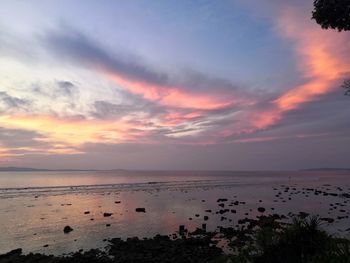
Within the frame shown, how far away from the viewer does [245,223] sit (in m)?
33.2

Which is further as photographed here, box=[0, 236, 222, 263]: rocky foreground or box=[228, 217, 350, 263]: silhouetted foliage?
box=[0, 236, 222, 263]: rocky foreground

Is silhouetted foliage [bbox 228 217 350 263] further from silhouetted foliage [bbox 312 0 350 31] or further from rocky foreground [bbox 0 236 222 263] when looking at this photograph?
rocky foreground [bbox 0 236 222 263]

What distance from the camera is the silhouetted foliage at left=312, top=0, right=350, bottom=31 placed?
35.5 feet

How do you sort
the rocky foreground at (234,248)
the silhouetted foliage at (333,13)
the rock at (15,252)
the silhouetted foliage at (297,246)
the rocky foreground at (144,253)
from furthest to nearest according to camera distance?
1. the rock at (15,252)
2. the rocky foreground at (144,253)
3. the silhouetted foliage at (333,13)
4. the rocky foreground at (234,248)
5. the silhouetted foliage at (297,246)

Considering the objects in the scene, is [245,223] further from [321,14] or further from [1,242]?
[321,14]

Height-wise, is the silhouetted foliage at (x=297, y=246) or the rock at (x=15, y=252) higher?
the silhouetted foliage at (x=297, y=246)

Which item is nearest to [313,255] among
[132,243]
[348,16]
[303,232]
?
[303,232]

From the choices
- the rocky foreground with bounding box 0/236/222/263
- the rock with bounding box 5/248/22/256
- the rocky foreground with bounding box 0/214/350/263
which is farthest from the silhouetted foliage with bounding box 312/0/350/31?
the rock with bounding box 5/248/22/256

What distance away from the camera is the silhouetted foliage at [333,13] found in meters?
10.8

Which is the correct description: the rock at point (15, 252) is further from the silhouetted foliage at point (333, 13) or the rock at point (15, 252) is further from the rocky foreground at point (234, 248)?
the silhouetted foliage at point (333, 13)

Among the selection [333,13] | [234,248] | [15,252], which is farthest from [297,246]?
[15,252]

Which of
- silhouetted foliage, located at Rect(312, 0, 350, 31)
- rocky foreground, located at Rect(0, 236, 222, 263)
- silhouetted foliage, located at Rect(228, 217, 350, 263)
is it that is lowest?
rocky foreground, located at Rect(0, 236, 222, 263)

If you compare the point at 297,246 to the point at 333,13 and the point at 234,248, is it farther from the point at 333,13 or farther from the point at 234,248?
the point at 234,248

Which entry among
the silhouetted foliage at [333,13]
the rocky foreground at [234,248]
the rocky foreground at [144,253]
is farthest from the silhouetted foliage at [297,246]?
the rocky foreground at [144,253]
